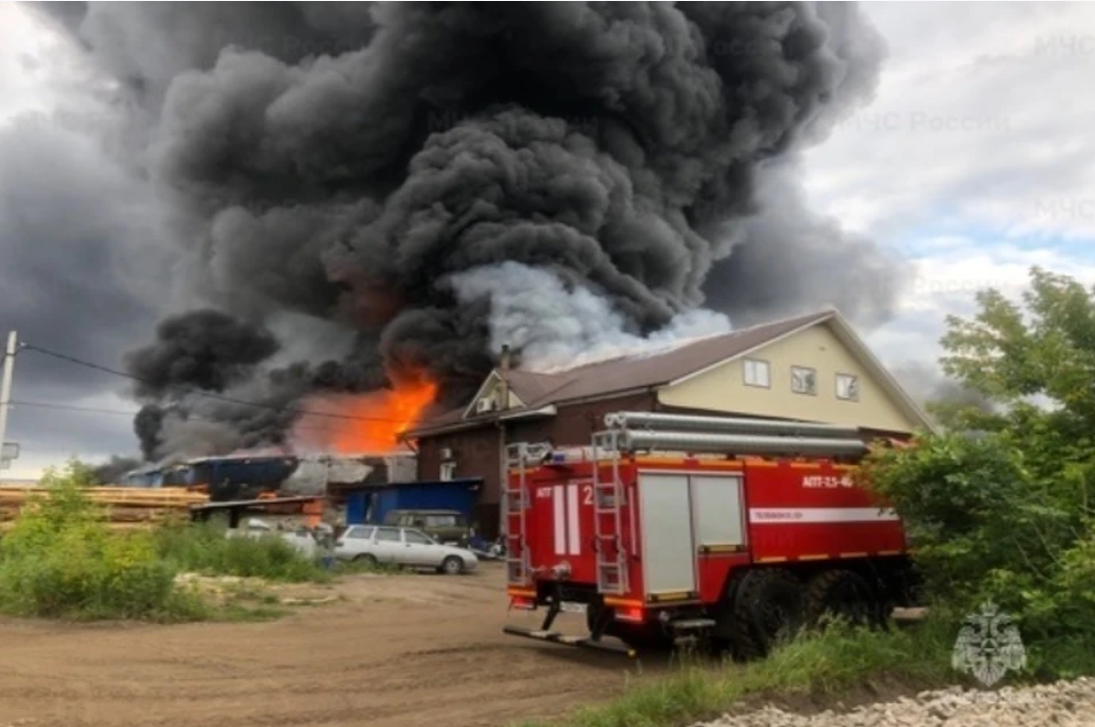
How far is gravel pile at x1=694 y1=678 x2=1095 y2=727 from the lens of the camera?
277 inches

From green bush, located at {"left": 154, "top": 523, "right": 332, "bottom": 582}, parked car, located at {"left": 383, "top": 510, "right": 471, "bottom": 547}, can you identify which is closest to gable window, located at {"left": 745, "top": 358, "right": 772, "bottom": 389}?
parked car, located at {"left": 383, "top": 510, "right": 471, "bottom": 547}

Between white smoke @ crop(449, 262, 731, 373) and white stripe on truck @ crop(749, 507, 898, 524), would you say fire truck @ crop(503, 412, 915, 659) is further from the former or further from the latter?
white smoke @ crop(449, 262, 731, 373)

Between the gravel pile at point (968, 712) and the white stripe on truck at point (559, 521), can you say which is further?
the white stripe on truck at point (559, 521)

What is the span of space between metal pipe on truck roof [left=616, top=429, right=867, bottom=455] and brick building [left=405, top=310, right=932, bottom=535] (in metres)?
15.2

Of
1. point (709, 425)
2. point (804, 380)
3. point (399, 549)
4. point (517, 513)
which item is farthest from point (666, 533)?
point (804, 380)

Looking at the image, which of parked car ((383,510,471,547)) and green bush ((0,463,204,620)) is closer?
green bush ((0,463,204,620))

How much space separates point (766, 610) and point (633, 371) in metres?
20.6

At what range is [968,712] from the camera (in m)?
7.43

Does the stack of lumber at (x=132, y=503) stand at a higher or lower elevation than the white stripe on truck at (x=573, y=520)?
higher

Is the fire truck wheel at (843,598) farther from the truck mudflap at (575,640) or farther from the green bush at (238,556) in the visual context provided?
the green bush at (238,556)

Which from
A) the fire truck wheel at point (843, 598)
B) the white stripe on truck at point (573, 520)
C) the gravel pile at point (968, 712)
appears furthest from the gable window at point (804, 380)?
the gravel pile at point (968, 712)

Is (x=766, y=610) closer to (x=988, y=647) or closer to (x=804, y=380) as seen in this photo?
(x=988, y=647)

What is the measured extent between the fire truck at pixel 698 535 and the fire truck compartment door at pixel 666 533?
0.01 meters

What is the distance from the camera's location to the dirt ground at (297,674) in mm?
7473
